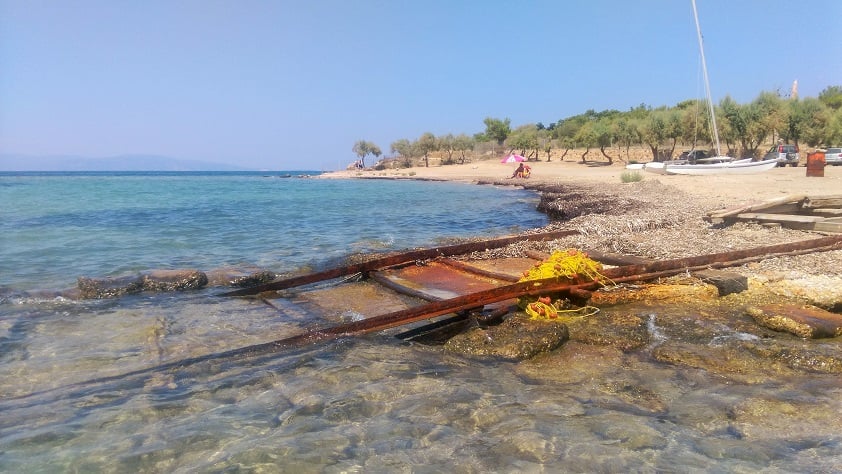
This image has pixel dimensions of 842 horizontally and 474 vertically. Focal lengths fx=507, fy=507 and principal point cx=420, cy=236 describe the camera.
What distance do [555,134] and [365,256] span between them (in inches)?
2649

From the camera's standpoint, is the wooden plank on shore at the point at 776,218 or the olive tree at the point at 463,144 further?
the olive tree at the point at 463,144

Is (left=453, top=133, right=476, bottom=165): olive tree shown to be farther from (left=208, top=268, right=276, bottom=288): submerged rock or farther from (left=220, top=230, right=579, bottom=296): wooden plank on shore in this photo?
(left=208, top=268, right=276, bottom=288): submerged rock

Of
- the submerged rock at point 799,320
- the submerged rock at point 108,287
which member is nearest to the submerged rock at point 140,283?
the submerged rock at point 108,287

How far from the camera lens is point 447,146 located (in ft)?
257

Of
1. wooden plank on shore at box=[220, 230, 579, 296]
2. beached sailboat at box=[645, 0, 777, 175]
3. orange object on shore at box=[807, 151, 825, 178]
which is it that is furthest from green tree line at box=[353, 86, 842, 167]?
wooden plank on shore at box=[220, 230, 579, 296]

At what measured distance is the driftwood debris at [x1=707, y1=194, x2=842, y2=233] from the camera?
9.08 metres

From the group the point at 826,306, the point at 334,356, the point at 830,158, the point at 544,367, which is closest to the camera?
the point at 544,367

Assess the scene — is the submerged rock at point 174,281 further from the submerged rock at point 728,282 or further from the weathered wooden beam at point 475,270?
the submerged rock at point 728,282

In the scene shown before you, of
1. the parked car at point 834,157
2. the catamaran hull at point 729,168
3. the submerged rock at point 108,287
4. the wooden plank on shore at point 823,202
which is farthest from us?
the parked car at point 834,157

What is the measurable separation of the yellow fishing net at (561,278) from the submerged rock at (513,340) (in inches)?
14.4

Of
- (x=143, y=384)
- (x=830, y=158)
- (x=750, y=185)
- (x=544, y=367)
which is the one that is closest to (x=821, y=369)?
(x=544, y=367)

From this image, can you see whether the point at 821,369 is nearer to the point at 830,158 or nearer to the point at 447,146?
the point at 830,158

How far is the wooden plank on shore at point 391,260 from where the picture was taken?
6.88m

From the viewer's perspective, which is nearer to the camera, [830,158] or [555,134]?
[830,158]
